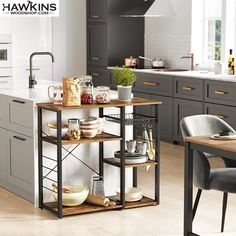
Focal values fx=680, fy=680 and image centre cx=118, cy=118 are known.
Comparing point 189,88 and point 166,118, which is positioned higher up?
point 189,88

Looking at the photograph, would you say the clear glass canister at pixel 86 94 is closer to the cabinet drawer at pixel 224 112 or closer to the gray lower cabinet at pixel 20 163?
the gray lower cabinet at pixel 20 163

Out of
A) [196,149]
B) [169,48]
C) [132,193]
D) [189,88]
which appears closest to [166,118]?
[189,88]

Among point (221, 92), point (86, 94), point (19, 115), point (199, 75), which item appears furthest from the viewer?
point (199, 75)

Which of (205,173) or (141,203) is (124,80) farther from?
(205,173)

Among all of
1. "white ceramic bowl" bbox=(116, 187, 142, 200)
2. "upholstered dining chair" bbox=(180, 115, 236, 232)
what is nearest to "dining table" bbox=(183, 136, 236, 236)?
"upholstered dining chair" bbox=(180, 115, 236, 232)

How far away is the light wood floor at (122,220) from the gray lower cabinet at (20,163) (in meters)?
0.10

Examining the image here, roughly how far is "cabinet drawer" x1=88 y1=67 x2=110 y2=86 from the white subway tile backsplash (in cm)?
65

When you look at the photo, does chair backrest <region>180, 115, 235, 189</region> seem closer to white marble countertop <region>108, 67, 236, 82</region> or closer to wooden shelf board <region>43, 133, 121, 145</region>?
wooden shelf board <region>43, 133, 121, 145</region>

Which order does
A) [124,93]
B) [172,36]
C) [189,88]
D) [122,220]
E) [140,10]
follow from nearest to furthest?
1. [122,220]
2. [124,93]
3. [189,88]
4. [172,36]
5. [140,10]

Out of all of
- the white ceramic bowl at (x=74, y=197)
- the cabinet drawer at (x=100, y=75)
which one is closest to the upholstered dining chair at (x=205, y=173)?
the white ceramic bowl at (x=74, y=197)

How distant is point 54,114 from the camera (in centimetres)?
536

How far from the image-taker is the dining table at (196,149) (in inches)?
153

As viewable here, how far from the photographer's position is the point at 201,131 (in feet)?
15.4

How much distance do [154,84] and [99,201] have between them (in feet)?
10.9
